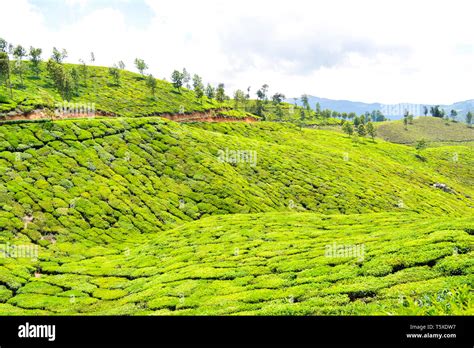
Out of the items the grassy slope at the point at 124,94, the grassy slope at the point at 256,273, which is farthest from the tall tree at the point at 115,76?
the grassy slope at the point at 256,273

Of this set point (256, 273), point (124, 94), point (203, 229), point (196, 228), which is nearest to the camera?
point (256, 273)

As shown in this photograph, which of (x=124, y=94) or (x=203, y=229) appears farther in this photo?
(x=124, y=94)

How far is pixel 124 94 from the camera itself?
16225 cm

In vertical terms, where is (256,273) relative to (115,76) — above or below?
below

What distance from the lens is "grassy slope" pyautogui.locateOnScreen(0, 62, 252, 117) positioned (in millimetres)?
139375

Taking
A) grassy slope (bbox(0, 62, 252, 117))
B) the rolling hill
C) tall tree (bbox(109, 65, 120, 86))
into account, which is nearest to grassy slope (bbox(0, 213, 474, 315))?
the rolling hill

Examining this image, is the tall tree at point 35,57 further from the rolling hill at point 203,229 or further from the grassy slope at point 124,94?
the rolling hill at point 203,229

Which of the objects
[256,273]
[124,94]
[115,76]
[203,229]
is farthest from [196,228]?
[115,76]

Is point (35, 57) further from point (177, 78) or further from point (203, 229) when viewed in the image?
point (203, 229)

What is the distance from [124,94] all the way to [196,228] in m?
129

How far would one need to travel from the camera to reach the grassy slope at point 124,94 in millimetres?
139375

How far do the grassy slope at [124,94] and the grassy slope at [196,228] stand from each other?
68831mm

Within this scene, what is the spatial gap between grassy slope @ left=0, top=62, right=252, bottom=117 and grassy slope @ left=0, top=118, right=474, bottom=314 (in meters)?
68.8
